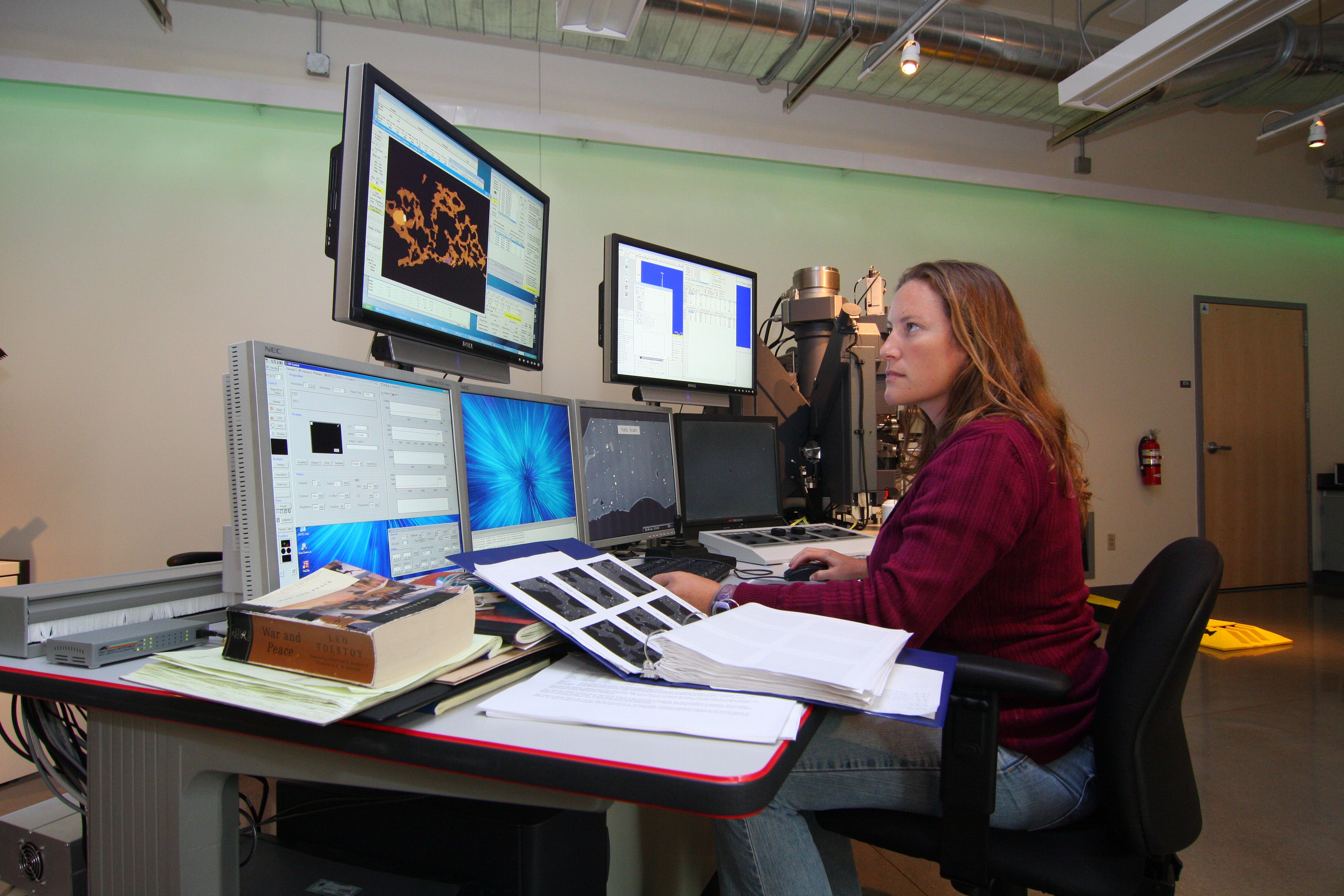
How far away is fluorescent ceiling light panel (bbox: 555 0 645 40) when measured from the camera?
2.39 metres

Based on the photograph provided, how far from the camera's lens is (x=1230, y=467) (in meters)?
4.74

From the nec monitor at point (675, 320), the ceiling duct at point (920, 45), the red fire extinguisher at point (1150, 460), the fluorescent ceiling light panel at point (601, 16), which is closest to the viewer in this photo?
the nec monitor at point (675, 320)

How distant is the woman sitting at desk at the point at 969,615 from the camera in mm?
881

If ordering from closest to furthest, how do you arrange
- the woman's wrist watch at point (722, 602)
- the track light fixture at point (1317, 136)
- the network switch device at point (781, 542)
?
the woman's wrist watch at point (722, 602)
the network switch device at point (781, 542)
the track light fixture at point (1317, 136)

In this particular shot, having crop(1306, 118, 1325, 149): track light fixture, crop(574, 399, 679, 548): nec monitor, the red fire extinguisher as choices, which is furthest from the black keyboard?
the red fire extinguisher

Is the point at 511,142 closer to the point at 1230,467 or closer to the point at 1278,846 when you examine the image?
the point at 1278,846

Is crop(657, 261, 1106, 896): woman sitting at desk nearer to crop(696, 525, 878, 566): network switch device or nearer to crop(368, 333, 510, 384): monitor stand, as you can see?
crop(696, 525, 878, 566): network switch device

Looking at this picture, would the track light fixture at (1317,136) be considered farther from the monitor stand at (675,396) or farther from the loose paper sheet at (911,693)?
the loose paper sheet at (911,693)

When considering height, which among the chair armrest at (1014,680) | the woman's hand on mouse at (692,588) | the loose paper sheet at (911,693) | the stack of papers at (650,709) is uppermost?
the woman's hand on mouse at (692,588)

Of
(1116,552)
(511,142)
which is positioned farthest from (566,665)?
(1116,552)

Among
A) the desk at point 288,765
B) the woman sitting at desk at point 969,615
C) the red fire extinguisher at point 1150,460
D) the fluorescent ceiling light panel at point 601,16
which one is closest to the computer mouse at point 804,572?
Answer: the woman sitting at desk at point 969,615

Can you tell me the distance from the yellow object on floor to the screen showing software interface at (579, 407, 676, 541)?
3.21m

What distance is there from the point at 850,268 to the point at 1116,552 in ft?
8.62

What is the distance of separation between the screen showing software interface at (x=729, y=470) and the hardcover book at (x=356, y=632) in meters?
1.24
